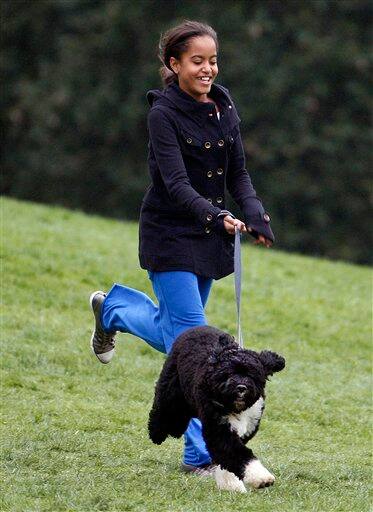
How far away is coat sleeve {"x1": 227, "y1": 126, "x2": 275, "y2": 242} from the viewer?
643 centimetres

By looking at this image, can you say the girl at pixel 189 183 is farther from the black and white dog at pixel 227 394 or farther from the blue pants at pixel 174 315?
the black and white dog at pixel 227 394

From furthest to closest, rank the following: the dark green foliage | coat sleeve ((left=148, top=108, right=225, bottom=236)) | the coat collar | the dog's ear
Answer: the dark green foliage, the coat collar, coat sleeve ((left=148, top=108, right=225, bottom=236)), the dog's ear

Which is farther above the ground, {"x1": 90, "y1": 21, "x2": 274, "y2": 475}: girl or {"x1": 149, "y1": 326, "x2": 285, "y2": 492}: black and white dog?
{"x1": 90, "y1": 21, "x2": 274, "y2": 475}: girl

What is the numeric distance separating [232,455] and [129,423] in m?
2.38

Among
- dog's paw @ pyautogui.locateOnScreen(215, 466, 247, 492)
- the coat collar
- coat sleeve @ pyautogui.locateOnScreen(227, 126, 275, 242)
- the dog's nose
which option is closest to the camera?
the dog's nose

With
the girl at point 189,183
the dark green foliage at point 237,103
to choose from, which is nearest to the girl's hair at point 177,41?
the girl at point 189,183

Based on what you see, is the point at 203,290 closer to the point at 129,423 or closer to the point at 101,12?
the point at 129,423

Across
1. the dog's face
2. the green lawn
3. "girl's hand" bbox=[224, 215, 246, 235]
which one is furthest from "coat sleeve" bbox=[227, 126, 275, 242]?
the green lawn

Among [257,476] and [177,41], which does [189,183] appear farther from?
[257,476]

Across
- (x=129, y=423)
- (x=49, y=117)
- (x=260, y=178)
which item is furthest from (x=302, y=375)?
(x=49, y=117)

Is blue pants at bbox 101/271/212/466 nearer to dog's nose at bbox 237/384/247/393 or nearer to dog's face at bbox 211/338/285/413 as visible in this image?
dog's face at bbox 211/338/285/413

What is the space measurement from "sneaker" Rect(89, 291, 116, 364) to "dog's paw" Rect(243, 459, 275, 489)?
2002 mm

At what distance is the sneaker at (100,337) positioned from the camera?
757 cm

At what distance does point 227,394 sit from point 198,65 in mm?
1760
